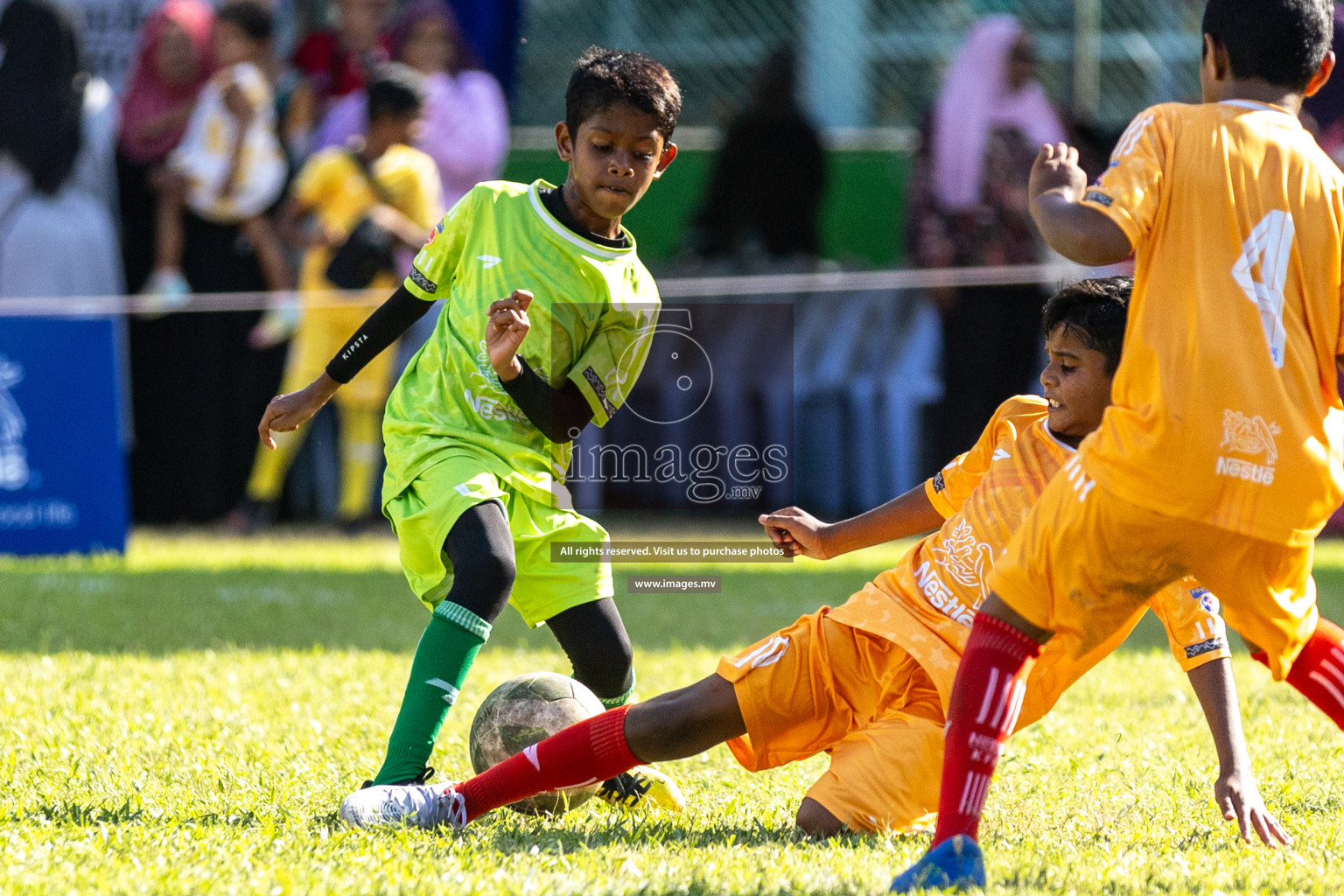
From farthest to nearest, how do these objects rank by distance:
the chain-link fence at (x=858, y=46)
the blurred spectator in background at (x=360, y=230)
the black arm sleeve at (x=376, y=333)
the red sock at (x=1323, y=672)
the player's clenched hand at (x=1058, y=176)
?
the chain-link fence at (x=858, y=46) < the blurred spectator in background at (x=360, y=230) < the black arm sleeve at (x=376, y=333) < the red sock at (x=1323, y=672) < the player's clenched hand at (x=1058, y=176)

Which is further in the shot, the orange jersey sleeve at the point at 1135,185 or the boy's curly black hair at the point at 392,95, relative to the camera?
the boy's curly black hair at the point at 392,95

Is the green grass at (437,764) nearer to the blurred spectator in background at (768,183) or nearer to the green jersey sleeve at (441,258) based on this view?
the green jersey sleeve at (441,258)

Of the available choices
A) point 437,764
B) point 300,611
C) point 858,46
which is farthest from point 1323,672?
point 858,46

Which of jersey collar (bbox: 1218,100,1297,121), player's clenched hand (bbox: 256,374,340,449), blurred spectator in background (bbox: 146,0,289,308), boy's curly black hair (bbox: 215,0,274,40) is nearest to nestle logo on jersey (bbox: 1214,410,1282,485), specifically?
jersey collar (bbox: 1218,100,1297,121)

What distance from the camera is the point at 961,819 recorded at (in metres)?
2.67

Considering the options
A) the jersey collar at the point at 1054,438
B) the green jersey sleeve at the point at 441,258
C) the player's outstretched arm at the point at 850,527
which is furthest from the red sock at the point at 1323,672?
the green jersey sleeve at the point at 441,258

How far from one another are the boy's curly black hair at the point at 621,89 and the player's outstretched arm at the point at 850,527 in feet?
3.10

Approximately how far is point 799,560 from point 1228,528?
6.54 metres

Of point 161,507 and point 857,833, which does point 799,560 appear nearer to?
point 161,507

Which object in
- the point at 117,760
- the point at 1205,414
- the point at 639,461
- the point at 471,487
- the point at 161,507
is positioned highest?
the point at 1205,414

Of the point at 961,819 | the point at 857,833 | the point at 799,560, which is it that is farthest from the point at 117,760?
the point at 799,560

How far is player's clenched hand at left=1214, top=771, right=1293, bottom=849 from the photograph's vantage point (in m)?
3.17

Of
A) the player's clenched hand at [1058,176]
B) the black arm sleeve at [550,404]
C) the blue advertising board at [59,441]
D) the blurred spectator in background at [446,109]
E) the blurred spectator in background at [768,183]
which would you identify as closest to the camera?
the player's clenched hand at [1058,176]

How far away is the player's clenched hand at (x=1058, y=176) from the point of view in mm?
2652
